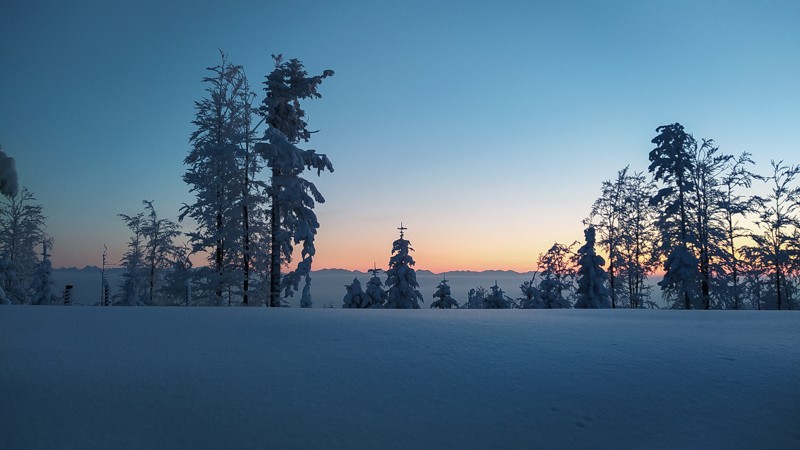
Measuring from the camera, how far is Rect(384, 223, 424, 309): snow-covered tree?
23.9m

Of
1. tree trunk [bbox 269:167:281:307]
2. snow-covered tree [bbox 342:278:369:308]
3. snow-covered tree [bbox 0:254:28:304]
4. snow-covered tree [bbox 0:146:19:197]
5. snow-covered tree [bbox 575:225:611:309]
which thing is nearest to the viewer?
snow-covered tree [bbox 0:146:19:197]

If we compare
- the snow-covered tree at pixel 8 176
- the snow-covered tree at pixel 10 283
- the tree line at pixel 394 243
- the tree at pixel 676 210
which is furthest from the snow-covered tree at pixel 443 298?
the snow-covered tree at pixel 10 283

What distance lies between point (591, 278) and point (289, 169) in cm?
1795

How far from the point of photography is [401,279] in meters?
24.1

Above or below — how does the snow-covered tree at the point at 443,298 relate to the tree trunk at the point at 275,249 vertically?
below

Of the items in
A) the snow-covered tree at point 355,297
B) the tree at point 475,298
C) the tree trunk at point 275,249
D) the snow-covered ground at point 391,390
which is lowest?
the tree at point 475,298

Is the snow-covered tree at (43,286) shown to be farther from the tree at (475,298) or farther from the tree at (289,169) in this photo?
the tree at (475,298)

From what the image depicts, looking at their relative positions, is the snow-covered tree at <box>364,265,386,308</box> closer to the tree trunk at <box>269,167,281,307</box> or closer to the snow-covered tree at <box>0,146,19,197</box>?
the tree trunk at <box>269,167,281,307</box>

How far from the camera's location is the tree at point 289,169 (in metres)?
17.6

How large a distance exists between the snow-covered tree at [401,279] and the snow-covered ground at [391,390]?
774 inches

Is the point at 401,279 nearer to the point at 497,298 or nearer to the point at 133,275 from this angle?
the point at 497,298

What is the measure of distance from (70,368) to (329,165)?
1643cm

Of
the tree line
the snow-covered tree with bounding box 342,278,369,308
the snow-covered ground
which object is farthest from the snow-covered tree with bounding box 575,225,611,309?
the snow-covered ground

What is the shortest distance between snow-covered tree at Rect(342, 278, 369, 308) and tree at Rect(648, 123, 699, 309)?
17.1 m
